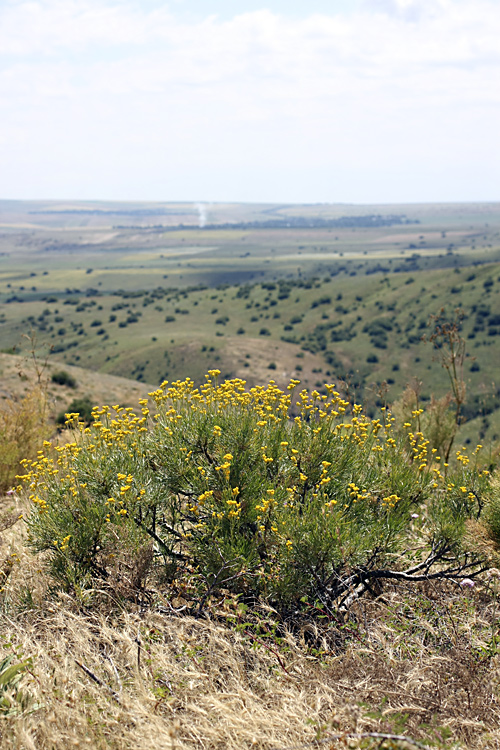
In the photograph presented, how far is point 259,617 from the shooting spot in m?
4.31

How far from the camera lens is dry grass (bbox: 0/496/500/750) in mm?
3207

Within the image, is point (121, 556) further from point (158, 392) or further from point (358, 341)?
point (358, 341)

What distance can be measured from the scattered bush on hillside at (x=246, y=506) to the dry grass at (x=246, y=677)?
307 mm

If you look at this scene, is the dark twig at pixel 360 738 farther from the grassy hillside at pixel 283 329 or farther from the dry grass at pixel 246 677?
the grassy hillside at pixel 283 329

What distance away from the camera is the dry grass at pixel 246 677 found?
3.21 meters

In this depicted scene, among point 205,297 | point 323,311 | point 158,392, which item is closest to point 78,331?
point 205,297

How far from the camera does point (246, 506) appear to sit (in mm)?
4730

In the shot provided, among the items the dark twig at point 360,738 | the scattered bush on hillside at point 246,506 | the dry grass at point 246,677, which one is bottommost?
the dry grass at point 246,677

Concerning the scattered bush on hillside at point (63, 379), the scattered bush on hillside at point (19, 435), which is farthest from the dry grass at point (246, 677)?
the scattered bush on hillside at point (63, 379)

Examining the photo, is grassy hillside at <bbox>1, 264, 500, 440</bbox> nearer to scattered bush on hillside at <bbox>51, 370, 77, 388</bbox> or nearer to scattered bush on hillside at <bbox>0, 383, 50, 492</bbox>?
scattered bush on hillside at <bbox>51, 370, 77, 388</bbox>

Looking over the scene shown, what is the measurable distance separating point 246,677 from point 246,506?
1336mm

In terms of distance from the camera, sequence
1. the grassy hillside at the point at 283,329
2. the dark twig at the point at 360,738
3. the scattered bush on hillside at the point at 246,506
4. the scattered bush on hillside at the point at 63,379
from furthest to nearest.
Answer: the grassy hillside at the point at 283,329 → the scattered bush on hillside at the point at 63,379 → the scattered bush on hillside at the point at 246,506 → the dark twig at the point at 360,738

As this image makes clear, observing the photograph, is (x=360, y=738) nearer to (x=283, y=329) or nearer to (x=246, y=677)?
(x=246, y=677)

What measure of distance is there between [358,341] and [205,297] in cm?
5908
